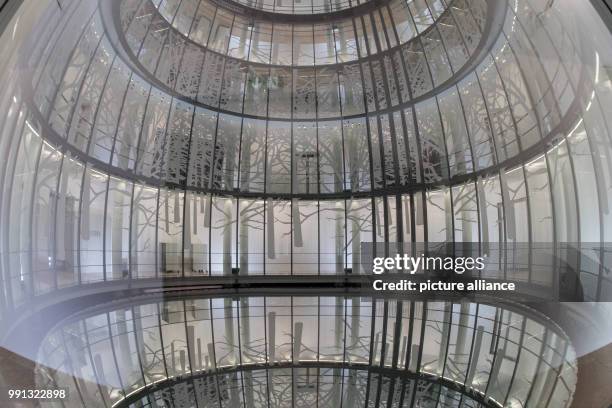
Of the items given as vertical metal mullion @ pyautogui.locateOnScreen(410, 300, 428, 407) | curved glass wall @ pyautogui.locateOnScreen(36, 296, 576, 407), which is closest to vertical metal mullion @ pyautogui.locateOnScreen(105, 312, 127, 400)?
curved glass wall @ pyautogui.locateOnScreen(36, 296, 576, 407)

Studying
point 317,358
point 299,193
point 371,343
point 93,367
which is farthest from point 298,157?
point 93,367

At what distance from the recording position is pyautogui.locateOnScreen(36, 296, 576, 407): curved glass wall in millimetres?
2303

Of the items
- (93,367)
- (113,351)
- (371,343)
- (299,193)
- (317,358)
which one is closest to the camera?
(93,367)

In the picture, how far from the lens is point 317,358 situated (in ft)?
10.4

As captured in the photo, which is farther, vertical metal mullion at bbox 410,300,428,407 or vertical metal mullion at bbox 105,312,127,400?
vertical metal mullion at bbox 105,312,127,400

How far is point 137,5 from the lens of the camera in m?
5.62

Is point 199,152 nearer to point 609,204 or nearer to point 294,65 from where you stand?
point 294,65

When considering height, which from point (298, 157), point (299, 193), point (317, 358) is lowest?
point (317, 358)

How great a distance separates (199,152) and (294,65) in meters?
2.36

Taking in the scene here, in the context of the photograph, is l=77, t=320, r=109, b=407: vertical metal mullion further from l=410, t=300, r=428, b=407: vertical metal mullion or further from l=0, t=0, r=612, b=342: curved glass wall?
l=410, t=300, r=428, b=407: vertical metal mullion

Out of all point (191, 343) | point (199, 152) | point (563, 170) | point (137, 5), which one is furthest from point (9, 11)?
point (563, 170)

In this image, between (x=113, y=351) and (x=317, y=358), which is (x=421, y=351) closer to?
(x=317, y=358)

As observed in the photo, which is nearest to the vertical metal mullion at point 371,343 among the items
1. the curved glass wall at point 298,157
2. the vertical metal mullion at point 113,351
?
the curved glass wall at point 298,157

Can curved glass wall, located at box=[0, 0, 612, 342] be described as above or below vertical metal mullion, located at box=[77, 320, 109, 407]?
above
